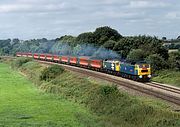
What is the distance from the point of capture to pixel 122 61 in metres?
51.3

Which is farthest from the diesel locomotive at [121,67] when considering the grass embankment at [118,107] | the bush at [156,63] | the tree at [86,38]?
the tree at [86,38]

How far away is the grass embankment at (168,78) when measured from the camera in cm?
4316

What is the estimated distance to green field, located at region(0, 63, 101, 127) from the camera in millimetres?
30141

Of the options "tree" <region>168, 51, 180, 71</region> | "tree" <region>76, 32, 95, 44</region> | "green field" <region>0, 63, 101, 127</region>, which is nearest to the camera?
"green field" <region>0, 63, 101, 127</region>

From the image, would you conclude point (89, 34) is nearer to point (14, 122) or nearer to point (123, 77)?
point (123, 77)

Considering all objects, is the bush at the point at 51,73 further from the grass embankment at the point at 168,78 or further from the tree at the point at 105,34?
the tree at the point at 105,34

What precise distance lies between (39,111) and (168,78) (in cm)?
1700

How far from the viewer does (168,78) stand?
4588 centimetres

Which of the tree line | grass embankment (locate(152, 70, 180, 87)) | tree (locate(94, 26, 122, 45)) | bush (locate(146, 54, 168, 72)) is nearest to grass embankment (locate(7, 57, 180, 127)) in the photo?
grass embankment (locate(152, 70, 180, 87))

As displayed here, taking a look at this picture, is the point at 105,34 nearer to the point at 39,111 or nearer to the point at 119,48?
the point at 119,48

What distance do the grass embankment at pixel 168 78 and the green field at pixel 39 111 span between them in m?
11.4

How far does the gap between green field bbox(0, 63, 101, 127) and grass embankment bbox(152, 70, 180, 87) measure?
1142 centimetres

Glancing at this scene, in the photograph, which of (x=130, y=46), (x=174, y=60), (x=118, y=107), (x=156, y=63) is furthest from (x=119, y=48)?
(x=118, y=107)

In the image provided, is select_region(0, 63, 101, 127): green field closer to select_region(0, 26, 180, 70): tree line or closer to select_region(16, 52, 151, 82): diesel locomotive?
select_region(16, 52, 151, 82): diesel locomotive
